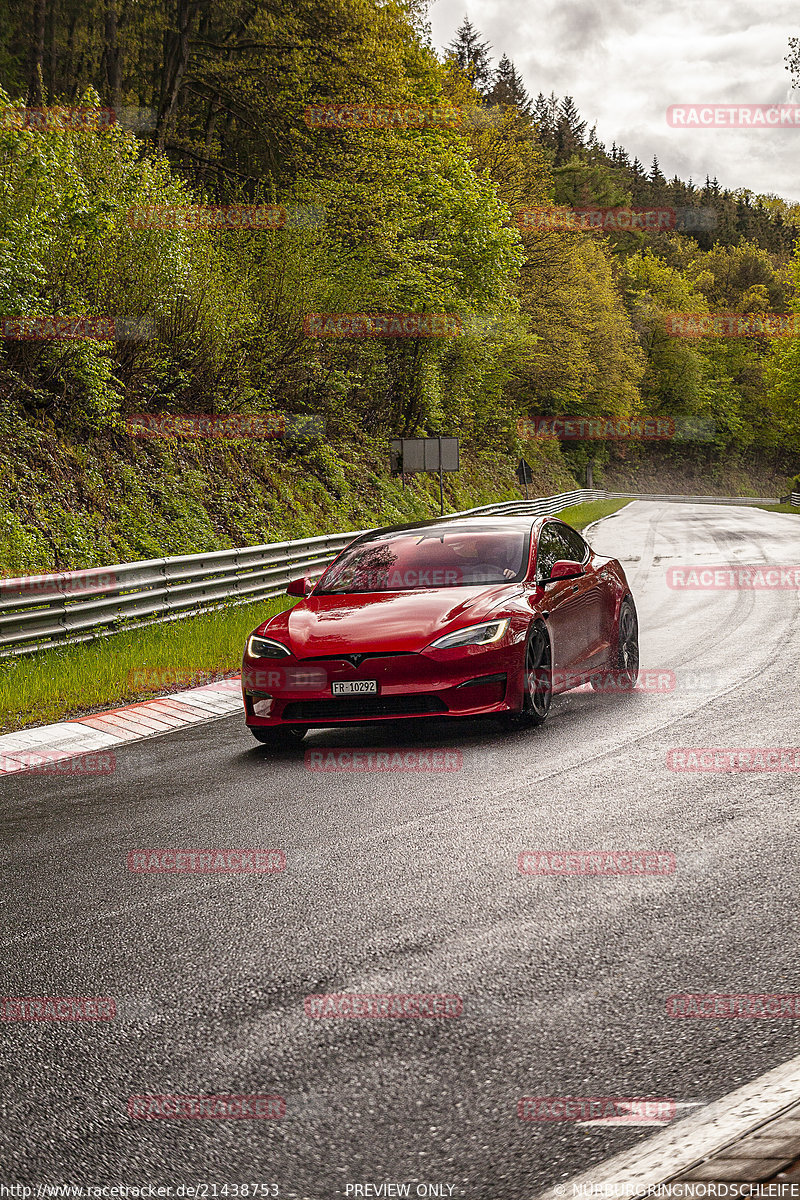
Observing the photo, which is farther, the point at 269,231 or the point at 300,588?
the point at 269,231

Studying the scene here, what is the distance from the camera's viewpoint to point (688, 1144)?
253 centimetres

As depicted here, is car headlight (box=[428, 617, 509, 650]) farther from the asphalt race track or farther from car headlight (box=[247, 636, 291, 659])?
car headlight (box=[247, 636, 291, 659])

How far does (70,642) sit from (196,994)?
26.4 ft

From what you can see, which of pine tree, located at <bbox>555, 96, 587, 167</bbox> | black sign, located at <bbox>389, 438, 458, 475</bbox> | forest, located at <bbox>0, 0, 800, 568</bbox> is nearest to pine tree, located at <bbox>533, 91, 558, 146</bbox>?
pine tree, located at <bbox>555, 96, 587, 167</bbox>

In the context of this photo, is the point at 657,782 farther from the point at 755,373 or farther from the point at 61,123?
the point at 755,373

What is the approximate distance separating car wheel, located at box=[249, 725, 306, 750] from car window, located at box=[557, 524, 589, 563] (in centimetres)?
296

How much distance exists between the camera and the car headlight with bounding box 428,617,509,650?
24.5 feet

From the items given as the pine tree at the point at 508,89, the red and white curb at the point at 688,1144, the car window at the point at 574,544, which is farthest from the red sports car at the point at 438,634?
the pine tree at the point at 508,89

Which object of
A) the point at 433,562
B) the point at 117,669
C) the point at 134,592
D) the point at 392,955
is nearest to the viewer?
the point at 392,955

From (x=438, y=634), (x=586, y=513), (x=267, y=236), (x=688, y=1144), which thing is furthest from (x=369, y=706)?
(x=586, y=513)

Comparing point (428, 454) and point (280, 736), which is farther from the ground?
point (428, 454)

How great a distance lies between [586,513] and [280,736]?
37.8 metres

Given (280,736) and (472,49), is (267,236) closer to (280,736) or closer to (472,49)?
(280,736)

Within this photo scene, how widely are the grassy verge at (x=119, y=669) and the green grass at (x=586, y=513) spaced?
23375 mm
